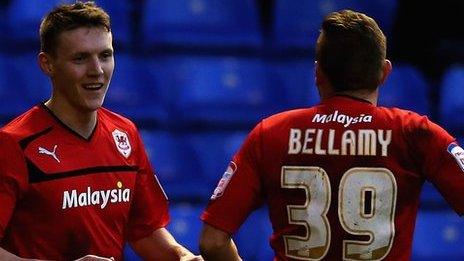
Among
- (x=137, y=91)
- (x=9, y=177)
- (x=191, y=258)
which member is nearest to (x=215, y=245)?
(x=191, y=258)

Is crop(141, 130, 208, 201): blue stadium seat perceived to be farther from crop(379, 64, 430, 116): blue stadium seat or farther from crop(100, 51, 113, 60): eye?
crop(100, 51, 113, 60): eye

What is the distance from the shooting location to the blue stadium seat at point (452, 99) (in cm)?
729

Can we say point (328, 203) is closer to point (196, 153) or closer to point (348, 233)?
point (348, 233)

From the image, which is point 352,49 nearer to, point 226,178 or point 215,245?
point 226,178

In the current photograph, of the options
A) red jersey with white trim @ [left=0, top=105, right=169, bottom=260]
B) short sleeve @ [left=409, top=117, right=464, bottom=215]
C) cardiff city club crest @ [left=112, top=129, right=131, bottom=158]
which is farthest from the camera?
cardiff city club crest @ [left=112, top=129, right=131, bottom=158]

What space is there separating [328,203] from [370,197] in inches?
4.9

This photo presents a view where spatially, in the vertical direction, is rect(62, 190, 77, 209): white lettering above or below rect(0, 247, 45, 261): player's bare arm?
above

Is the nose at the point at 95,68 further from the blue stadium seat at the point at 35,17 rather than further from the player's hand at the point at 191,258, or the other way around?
the blue stadium seat at the point at 35,17

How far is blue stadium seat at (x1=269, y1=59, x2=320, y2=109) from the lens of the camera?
7.18 m

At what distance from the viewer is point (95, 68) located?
159 inches

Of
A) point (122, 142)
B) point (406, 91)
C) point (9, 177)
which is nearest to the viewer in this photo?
point (9, 177)

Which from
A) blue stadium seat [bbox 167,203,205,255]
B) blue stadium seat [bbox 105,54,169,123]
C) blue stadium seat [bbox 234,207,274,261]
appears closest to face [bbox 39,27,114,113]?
blue stadium seat [bbox 167,203,205,255]

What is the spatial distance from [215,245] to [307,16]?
3808 millimetres

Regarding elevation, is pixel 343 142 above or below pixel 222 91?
above
